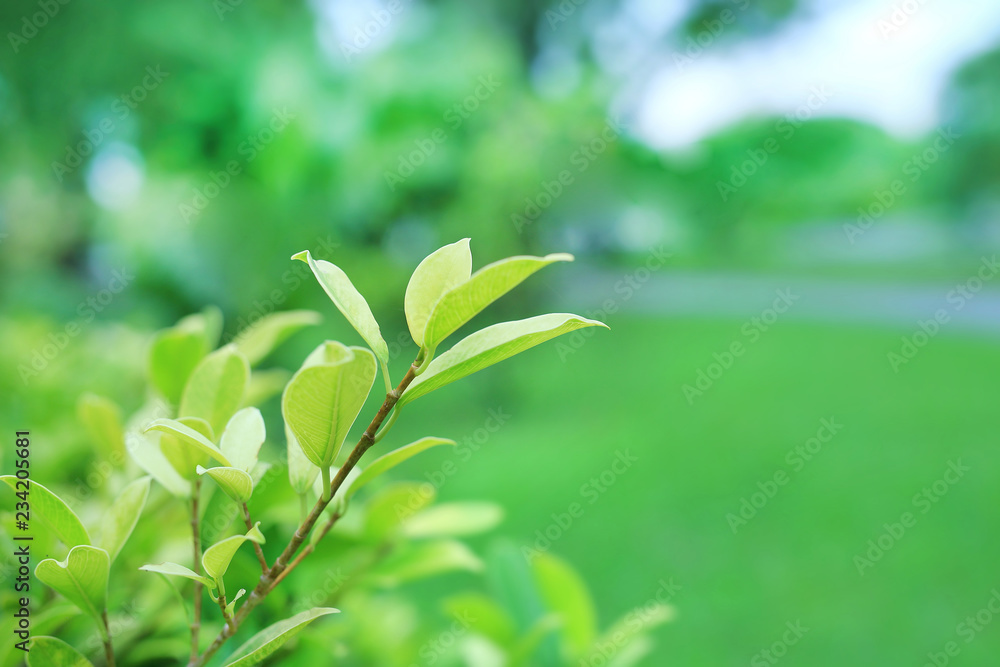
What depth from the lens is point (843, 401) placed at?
5.12 metres

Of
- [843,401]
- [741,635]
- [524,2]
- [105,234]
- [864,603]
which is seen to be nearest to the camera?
[105,234]

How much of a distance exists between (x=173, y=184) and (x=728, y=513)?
9.62 feet

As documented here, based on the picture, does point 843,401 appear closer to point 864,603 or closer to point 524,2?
point 864,603

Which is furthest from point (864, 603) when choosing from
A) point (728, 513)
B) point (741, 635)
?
point (728, 513)

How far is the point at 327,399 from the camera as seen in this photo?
30 cm
